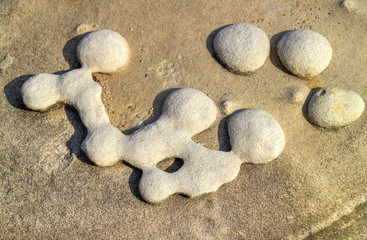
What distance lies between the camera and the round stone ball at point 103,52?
10.9 feet

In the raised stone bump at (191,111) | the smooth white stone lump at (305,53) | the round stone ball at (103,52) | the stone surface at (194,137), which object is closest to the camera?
the stone surface at (194,137)

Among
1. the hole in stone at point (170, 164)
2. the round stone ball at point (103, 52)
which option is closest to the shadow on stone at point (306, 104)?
the hole in stone at point (170, 164)

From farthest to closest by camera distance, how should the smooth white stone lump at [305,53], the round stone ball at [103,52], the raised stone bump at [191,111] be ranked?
1. the round stone ball at [103,52]
2. the smooth white stone lump at [305,53]
3. the raised stone bump at [191,111]

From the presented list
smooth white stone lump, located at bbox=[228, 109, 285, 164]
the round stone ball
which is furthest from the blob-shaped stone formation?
the round stone ball

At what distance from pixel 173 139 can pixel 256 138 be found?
81 centimetres

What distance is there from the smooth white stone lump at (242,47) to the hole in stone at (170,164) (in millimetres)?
1165

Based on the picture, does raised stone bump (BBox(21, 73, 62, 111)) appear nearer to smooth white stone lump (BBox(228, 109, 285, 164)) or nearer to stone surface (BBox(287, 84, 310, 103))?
smooth white stone lump (BBox(228, 109, 285, 164))

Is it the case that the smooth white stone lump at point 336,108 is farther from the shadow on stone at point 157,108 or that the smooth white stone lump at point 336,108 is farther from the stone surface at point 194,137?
the shadow on stone at point 157,108

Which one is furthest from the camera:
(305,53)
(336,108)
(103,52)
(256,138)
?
(103,52)

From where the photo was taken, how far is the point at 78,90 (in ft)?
10.6

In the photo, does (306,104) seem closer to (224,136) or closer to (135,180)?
(224,136)

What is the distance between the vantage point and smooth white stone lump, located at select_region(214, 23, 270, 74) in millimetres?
3232

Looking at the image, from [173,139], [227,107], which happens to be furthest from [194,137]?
[227,107]

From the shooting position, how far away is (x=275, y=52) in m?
3.41
